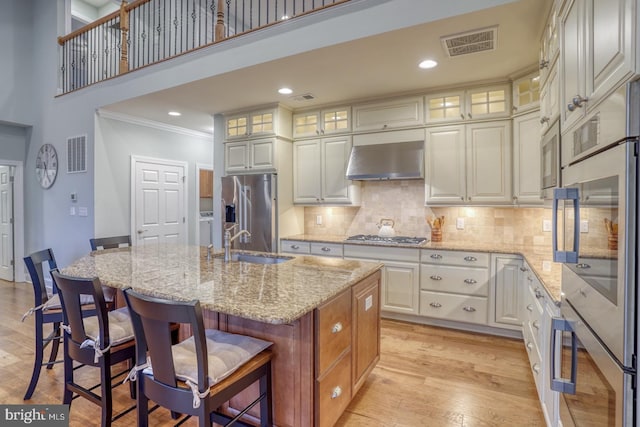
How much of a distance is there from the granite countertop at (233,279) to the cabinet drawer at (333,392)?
Answer: 0.47m

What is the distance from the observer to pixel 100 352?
1.71m

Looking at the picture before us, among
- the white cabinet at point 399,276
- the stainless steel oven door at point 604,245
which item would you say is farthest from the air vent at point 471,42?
the white cabinet at point 399,276

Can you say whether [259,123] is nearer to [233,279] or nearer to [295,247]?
[295,247]

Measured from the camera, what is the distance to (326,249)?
404 cm

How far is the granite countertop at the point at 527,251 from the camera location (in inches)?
76.0

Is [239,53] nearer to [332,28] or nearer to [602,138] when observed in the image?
[332,28]

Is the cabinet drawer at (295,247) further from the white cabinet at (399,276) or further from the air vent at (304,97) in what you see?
the air vent at (304,97)

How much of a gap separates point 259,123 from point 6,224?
499 centimetres

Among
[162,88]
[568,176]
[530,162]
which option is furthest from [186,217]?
[568,176]

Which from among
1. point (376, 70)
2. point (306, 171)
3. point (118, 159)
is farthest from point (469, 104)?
point (118, 159)

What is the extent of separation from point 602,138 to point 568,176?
0.47 meters

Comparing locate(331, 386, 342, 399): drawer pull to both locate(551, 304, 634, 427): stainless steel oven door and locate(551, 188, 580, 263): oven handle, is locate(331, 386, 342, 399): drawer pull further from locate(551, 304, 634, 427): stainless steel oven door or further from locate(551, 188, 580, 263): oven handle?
locate(551, 188, 580, 263): oven handle

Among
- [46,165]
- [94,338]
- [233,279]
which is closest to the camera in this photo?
[94,338]

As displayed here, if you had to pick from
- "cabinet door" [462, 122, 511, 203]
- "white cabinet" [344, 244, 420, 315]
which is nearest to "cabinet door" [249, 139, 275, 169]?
"white cabinet" [344, 244, 420, 315]
